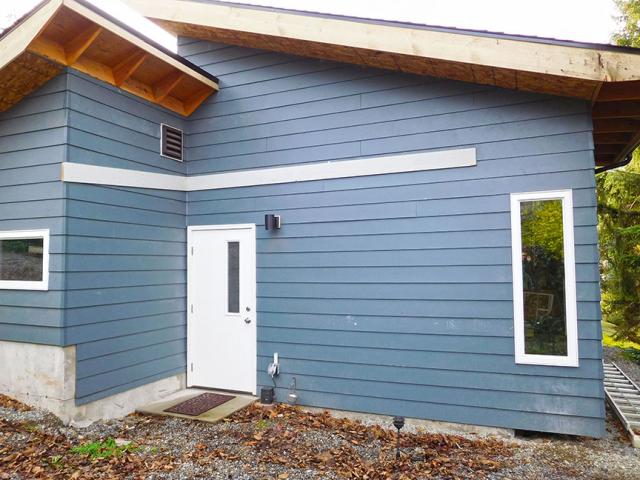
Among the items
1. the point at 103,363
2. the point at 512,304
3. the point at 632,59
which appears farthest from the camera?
the point at 103,363

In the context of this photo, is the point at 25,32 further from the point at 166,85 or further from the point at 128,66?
the point at 166,85

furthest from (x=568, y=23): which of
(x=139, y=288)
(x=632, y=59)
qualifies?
(x=139, y=288)

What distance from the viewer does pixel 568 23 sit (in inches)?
543

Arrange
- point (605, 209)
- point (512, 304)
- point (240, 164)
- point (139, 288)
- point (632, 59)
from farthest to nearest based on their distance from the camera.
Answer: point (605, 209)
point (240, 164)
point (139, 288)
point (512, 304)
point (632, 59)

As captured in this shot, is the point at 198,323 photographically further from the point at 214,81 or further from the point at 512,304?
the point at 512,304

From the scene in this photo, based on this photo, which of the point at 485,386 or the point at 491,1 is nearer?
the point at 485,386

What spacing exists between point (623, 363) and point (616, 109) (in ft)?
15.5

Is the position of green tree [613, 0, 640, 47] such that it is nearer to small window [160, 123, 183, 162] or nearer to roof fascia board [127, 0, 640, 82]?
roof fascia board [127, 0, 640, 82]

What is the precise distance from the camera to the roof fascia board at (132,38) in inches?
156

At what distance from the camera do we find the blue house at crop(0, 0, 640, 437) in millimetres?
4043

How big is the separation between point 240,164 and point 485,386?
3757 mm

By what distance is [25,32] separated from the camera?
13.0ft

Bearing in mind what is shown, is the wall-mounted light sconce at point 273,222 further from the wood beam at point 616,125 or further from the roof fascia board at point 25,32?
the wood beam at point 616,125

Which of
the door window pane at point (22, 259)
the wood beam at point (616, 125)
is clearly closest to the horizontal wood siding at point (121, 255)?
the door window pane at point (22, 259)
